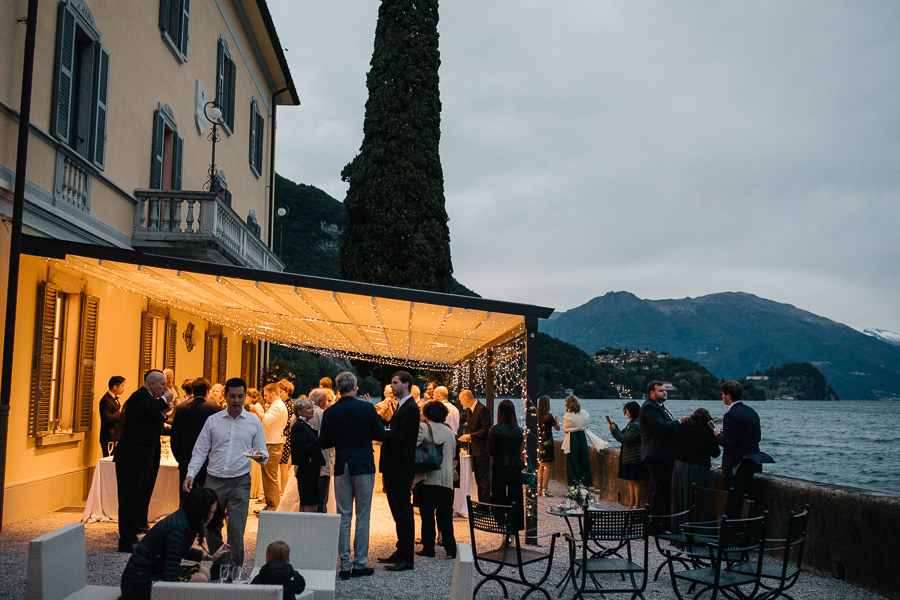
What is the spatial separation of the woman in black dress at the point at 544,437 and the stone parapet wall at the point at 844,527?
4.30 m

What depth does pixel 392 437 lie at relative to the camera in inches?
273

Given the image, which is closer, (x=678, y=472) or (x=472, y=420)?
(x=678, y=472)

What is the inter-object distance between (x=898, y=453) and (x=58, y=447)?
192 ft

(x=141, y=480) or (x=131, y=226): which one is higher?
(x=131, y=226)

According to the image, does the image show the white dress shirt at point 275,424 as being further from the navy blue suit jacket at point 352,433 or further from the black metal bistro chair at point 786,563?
the black metal bistro chair at point 786,563

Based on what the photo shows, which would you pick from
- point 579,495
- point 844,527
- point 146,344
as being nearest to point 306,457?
point 579,495

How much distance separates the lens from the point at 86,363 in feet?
32.7

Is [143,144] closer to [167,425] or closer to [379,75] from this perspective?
[167,425]

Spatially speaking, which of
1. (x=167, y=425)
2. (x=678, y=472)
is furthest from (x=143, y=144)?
(x=678, y=472)

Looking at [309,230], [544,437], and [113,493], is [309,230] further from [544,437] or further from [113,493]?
[113,493]

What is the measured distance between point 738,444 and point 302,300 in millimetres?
5152

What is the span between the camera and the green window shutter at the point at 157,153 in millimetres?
12523

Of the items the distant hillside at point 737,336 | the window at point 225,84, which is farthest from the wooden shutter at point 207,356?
the distant hillside at point 737,336

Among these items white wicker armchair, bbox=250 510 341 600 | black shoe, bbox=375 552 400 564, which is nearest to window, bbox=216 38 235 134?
black shoe, bbox=375 552 400 564
